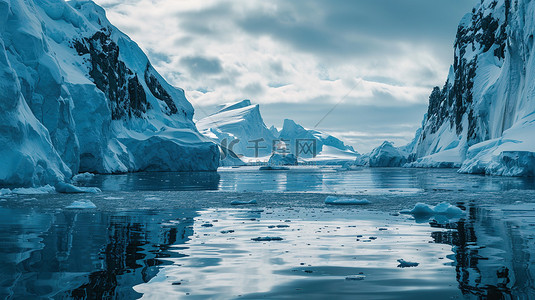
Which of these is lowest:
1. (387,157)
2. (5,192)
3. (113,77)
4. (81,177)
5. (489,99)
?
(5,192)

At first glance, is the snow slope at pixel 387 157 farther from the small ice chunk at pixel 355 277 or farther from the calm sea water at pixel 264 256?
the small ice chunk at pixel 355 277

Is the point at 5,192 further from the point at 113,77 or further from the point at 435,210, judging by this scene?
the point at 113,77

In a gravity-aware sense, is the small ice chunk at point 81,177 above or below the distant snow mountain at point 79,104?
below

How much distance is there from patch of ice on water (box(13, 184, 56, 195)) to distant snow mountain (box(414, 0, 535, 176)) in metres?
33.6

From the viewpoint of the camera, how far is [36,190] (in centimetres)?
2175

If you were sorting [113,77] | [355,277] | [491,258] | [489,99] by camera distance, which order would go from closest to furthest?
[355,277] < [491,258] < [489,99] < [113,77]

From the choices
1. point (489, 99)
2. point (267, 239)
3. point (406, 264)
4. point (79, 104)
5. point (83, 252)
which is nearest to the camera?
point (406, 264)

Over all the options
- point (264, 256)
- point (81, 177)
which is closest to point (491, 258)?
point (264, 256)

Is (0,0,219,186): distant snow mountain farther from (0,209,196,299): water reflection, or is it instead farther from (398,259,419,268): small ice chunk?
(398,259,419,268): small ice chunk

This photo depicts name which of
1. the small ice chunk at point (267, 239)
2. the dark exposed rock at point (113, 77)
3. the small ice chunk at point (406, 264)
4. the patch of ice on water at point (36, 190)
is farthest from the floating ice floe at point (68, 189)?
the dark exposed rock at point (113, 77)

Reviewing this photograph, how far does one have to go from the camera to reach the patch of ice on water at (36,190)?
68.0 ft

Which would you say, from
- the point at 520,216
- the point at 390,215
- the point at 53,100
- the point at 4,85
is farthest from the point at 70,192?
the point at 520,216

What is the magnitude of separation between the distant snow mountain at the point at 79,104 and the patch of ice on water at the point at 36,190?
1.43ft

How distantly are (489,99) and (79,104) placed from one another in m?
51.6
